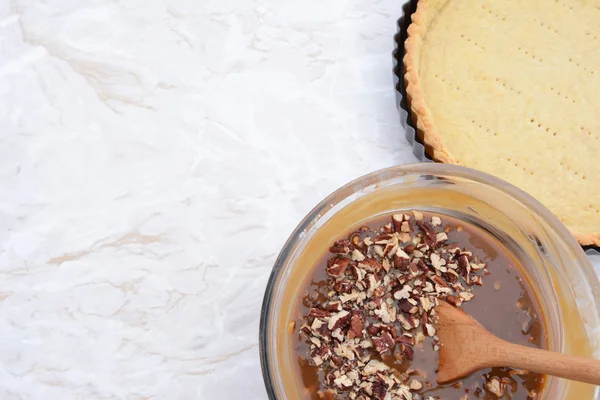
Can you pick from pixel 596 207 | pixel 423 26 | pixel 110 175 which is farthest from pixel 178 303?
pixel 596 207

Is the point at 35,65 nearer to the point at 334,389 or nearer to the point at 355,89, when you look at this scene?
the point at 355,89

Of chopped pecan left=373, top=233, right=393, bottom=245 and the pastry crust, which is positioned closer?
chopped pecan left=373, top=233, right=393, bottom=245

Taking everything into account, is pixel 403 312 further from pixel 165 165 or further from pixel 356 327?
pixel 165 165

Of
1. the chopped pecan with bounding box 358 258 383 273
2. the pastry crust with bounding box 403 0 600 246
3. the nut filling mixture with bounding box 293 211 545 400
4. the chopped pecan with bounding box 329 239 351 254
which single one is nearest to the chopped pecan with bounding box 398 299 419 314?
the nut filling mixture with bounding box 293 211 545 400

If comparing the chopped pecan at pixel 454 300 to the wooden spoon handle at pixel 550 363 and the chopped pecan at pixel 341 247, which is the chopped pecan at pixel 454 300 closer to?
the wooden spoon handle at pixel 550 363

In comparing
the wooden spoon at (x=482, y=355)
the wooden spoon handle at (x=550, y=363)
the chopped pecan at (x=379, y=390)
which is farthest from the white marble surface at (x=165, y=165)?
the wooden spoon handle at (x=550, y=363)

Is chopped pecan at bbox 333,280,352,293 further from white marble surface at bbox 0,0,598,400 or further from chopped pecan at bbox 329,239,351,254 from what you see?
white marble surface at bbox 0,0,598,400
